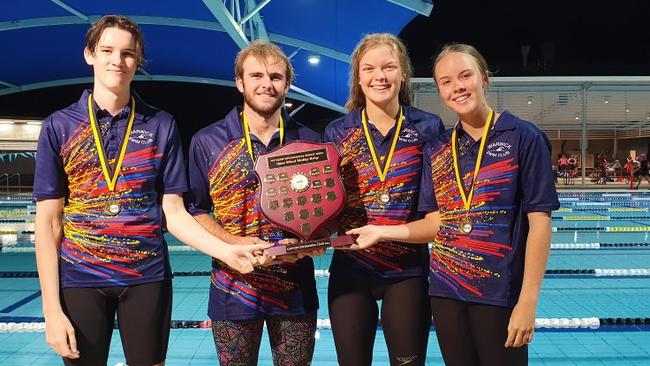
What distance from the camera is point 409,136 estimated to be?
1688 mm

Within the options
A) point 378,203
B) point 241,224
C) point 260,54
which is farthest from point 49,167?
point 378,203

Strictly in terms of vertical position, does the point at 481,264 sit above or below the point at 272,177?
below

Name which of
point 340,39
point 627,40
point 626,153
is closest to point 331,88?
point 340,39

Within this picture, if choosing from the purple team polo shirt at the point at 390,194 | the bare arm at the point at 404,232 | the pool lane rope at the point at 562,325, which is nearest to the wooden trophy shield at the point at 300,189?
the bare arm at the point at 404,232

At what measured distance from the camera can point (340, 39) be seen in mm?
7844

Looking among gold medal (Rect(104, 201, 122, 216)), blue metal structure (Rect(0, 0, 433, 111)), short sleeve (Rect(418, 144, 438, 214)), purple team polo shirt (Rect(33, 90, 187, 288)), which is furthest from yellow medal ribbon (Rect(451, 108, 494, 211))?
blue metal structure (Rect(0, 0, 433, 111))

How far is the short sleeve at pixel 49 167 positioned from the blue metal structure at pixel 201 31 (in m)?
3.92

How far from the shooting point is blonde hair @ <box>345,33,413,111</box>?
1658 mm

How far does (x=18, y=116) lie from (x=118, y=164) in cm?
1747

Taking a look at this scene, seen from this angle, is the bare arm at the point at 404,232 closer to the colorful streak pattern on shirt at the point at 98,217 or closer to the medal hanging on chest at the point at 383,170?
the medal hanging on chest at the point at 383,170

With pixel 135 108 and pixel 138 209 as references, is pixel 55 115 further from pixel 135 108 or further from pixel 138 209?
pixel 138 209

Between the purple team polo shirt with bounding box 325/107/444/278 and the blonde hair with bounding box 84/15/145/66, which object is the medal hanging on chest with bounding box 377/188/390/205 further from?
the blonde hair with bounding box 84/15/145/66

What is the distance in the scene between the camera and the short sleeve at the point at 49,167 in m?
1.44

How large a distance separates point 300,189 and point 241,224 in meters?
0.29
